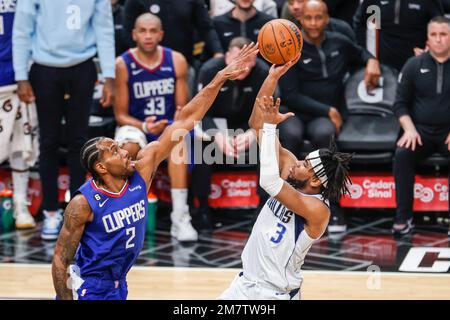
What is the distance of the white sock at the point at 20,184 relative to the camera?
27.2 ft

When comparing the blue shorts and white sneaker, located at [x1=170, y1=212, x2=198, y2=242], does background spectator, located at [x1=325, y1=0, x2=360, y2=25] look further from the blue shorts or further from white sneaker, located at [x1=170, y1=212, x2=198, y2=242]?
the blue shorts

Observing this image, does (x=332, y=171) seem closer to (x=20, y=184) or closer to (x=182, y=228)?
(x=182, y=228)

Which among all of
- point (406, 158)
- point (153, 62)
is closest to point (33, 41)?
point (153, 62)

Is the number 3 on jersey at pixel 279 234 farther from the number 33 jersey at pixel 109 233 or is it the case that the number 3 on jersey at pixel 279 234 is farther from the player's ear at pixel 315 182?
the number 33 jersey at pixel 109 233

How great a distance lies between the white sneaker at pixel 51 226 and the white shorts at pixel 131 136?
789 mm

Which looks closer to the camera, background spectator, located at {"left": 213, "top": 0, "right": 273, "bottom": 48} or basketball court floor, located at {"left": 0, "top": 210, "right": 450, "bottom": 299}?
basketball court floor, located at {"left": 0, "top": 210, "right": 450, "bottom": 299}

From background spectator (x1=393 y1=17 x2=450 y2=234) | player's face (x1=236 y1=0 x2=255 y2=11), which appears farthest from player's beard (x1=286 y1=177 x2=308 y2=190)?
player's face (x1=236 y1=0 x2=255 y2=11)

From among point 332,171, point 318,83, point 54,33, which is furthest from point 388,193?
point 332,171

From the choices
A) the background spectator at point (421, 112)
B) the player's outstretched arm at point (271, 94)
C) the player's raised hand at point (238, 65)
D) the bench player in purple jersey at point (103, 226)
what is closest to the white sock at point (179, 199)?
the background spectator at point (421, 112)

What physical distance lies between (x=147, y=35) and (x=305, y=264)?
2303 mm

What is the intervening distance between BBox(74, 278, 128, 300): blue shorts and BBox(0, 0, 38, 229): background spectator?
3129 millimetres

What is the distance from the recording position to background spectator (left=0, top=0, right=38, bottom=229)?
804cm

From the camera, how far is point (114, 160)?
527 centimetres
